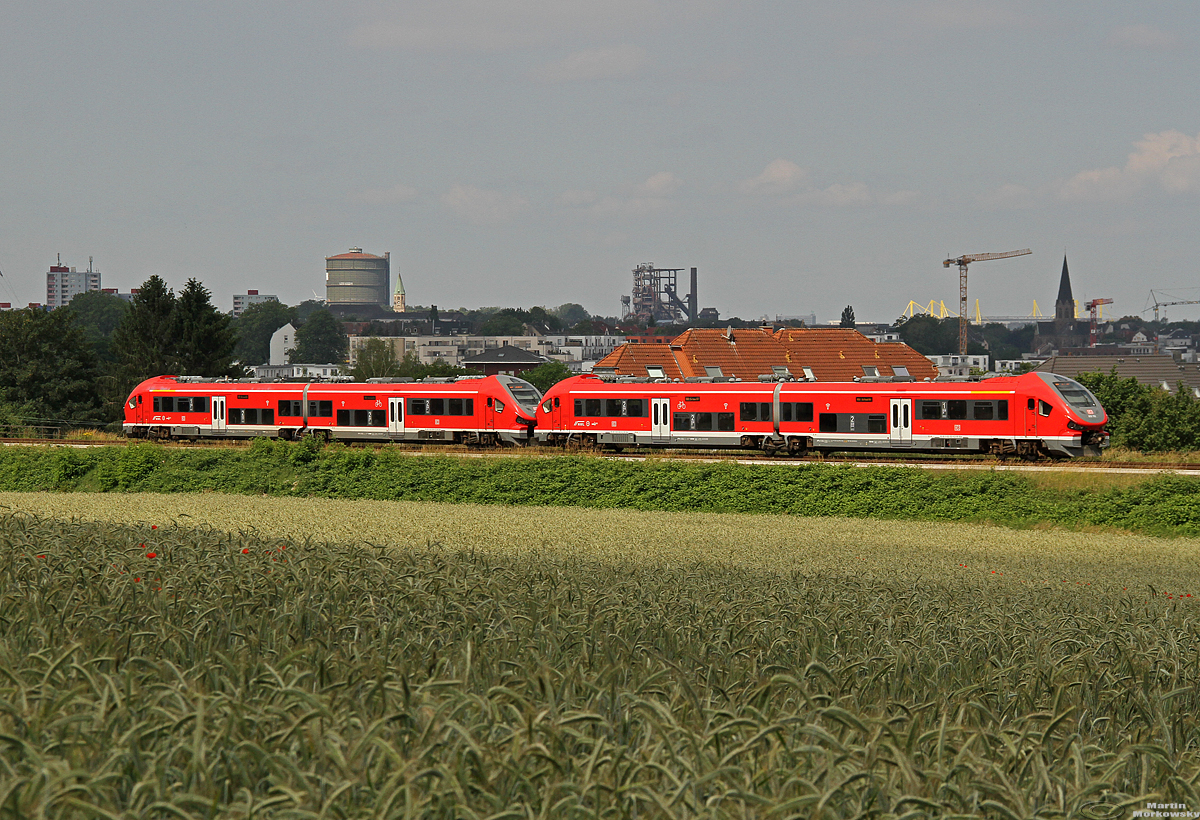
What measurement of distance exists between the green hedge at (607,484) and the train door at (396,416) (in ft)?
25.7

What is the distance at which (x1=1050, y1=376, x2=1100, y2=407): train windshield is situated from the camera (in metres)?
37.5

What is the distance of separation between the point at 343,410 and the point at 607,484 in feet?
56.3

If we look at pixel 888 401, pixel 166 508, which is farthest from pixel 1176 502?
pixel 166 508

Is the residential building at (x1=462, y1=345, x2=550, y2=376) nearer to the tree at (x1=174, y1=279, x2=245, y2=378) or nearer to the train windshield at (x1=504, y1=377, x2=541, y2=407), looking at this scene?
the tree at (x1=174, y1=279, x2=245, y2=378)

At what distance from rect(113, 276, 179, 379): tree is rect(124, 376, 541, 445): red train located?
32421mm

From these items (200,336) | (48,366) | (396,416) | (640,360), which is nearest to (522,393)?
(396,416)

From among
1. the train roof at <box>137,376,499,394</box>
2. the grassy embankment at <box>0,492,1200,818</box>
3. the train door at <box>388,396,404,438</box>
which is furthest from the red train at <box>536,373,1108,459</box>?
the grassy embankment at <box>0,492,1200,818</box>

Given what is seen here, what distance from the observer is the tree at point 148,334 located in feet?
265

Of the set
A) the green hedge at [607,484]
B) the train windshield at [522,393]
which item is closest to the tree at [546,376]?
Result: the train windshield at [522,393]

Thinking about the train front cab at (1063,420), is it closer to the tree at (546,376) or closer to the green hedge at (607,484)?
the green hedge at (607,484)

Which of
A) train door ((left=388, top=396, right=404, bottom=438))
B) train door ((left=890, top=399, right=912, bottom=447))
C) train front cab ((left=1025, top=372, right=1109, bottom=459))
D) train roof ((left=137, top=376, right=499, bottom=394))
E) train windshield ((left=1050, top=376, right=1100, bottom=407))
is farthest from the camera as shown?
train door ((left=388, top=396, right=404, bottom=438))

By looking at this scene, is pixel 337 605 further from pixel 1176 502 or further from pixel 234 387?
pixel 234 387

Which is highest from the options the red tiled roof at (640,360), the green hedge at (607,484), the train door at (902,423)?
the red tiled roof at (640,360)

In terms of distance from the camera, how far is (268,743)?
12.5ft
